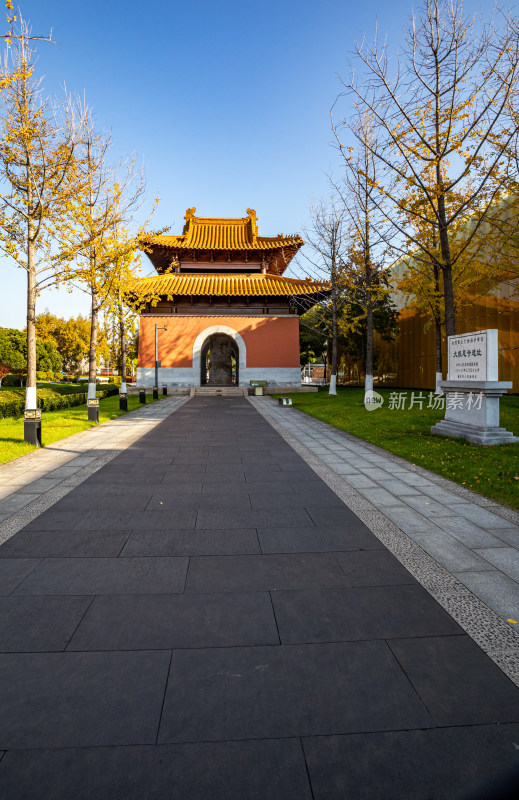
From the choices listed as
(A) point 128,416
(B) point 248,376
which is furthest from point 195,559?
(B) point 248,376

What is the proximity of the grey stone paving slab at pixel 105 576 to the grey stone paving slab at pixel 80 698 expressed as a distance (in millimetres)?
685

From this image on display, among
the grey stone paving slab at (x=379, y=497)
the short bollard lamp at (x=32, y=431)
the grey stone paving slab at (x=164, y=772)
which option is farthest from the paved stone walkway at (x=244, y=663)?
the short bollard lamp at (x=32, y=431)

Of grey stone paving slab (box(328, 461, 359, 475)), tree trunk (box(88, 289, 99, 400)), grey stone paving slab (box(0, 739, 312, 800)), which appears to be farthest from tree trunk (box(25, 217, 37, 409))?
grey stone paving slab (box(0, 739, 312, 800))

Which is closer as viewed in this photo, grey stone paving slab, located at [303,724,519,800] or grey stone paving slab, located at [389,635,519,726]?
grey stone paving slab, located at [303,724,519,800]

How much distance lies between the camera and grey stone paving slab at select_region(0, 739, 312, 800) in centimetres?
153

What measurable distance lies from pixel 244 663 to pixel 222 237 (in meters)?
29.0

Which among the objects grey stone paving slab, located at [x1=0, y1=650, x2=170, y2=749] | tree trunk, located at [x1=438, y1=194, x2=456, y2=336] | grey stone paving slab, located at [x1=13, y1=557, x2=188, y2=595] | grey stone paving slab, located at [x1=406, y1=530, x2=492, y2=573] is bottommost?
grey stone paving slab, located at [x1=0, y1=650, x2=170, y2=749]

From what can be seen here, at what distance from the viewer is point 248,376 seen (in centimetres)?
2694

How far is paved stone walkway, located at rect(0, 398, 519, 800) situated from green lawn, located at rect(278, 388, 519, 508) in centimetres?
130

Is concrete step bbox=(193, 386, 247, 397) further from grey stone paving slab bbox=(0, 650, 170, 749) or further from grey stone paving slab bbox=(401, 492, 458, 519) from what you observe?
grey stone paving slab bbox=(0, 650, 170, 749)

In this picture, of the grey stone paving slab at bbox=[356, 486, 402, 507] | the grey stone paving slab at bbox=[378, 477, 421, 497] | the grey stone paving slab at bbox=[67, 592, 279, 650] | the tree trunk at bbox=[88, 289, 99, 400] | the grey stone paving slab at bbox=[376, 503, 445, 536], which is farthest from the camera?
the tree trunk at bbox=[88, 289, 99, 400]

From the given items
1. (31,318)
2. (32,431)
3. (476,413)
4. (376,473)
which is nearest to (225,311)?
(31,318)

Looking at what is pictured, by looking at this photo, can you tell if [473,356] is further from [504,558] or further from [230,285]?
[230,285]

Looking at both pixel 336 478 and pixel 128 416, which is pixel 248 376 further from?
pixel 336 478
